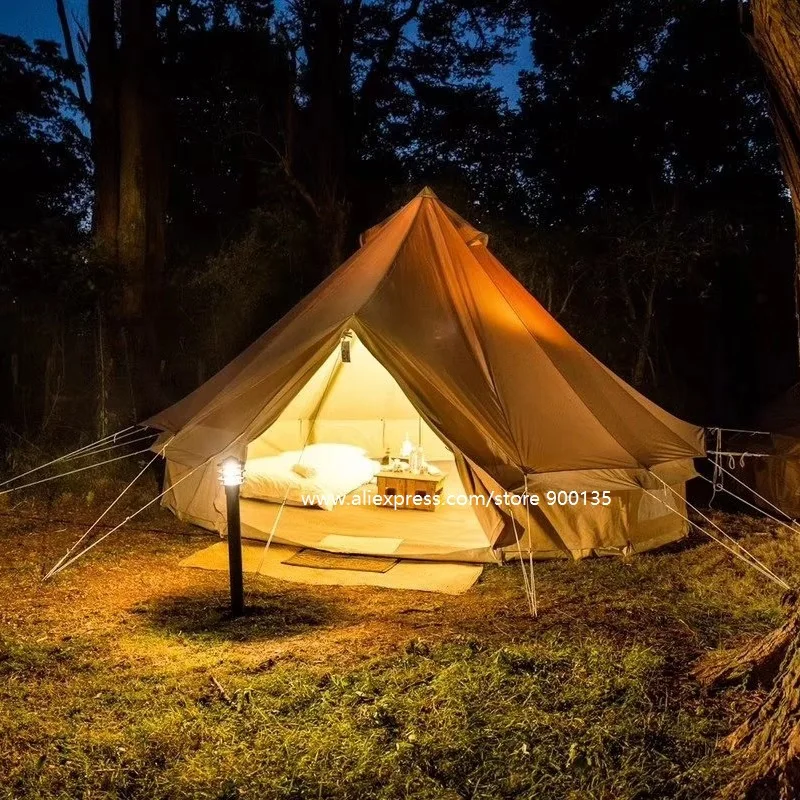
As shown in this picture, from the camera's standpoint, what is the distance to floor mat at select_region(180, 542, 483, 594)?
4.62 m

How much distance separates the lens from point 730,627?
3740 millimetres

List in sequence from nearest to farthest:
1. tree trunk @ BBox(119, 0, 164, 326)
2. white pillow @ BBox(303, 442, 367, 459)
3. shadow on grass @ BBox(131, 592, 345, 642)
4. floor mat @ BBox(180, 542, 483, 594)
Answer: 1. shadow on grass @ BBox(131, 592, 345, 642)
2. floor mat @ BBox(180, 542, 483, 594)
3. white pillow @ BBox(303, 442, 367, 459)
4. tree trunk @ BBox(119, 0, 164, 326)

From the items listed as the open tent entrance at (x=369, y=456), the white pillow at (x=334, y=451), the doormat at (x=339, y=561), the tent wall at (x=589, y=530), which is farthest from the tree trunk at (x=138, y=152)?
the tent wall at (x=589, y=530)

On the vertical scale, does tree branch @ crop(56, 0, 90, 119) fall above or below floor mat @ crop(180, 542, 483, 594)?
above

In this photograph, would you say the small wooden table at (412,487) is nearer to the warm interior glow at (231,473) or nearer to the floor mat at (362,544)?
the floor mat at (362,544)

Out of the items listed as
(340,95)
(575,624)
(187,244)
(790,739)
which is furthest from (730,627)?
(187,244)

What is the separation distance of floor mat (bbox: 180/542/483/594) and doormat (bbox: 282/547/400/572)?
0.05 meters

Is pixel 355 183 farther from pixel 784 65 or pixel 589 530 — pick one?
pixel 784 65

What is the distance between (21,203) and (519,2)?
8.17 meters

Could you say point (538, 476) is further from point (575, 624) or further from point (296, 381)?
point (296, 381)

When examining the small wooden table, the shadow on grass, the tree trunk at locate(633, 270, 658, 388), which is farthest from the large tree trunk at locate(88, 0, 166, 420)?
the tree trunk at locate(633, 270, 658, 388)

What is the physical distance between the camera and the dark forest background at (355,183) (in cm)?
848

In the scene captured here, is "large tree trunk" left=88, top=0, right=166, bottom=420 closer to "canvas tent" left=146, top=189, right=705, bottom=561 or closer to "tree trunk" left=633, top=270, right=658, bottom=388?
"canvas tent" left=146, top=189, right=705, bottom=561

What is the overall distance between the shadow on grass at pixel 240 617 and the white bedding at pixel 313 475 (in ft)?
4.69
